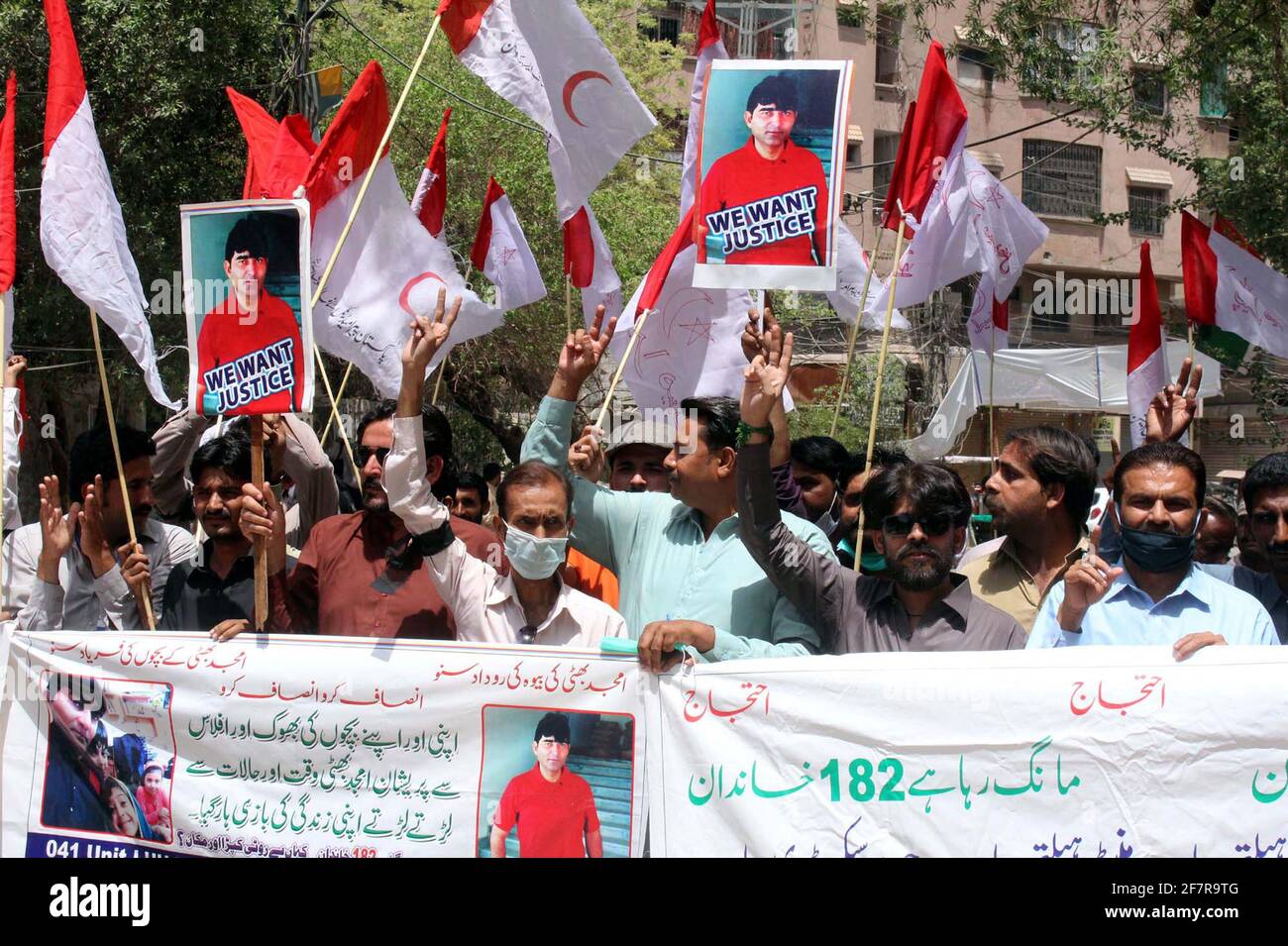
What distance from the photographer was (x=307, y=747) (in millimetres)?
3893

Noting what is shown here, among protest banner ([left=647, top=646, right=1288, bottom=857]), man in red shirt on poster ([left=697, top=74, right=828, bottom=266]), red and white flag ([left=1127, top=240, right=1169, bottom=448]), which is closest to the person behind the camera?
protest banner ([left=647, top=646, right=1288, bottom=857])

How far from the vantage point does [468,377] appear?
19.6 meters

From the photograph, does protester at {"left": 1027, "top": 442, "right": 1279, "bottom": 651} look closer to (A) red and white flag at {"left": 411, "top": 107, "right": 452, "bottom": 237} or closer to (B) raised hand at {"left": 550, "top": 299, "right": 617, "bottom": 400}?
(B) raised hand at {"left": 550, "top": 299, "right": 617, "bottom": 400}

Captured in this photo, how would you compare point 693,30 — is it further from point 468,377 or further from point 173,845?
point 173,845

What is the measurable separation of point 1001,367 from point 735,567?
14.6 m

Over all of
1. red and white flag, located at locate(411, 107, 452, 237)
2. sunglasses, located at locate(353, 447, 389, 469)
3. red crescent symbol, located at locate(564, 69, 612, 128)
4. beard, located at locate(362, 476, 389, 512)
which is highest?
red crescent symbol, located at locate(564, 69, 612, 128)

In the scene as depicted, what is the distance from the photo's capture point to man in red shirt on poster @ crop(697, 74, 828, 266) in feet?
15.7

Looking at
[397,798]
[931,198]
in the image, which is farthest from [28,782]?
[931,198]

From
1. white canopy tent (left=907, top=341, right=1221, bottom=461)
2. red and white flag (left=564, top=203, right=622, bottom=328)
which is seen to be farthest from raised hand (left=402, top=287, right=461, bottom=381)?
white canopy tent (left=907, top=341, right=1221, bottom=461)

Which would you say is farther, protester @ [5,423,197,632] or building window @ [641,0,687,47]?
building window @ [641,0,687,47]

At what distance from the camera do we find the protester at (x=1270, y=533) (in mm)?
4586

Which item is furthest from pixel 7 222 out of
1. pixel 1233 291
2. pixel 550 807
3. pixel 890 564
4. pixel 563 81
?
pixel 1233 291

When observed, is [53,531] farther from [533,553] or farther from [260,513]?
[533,553]

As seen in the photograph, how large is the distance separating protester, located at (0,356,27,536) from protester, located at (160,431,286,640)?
0.98 m
